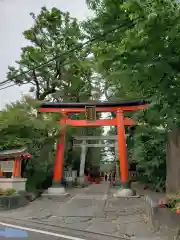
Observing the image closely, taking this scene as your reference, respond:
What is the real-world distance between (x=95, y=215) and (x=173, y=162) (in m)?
3.47

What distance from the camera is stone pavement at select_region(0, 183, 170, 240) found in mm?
7610

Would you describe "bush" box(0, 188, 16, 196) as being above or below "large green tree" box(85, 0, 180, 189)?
below

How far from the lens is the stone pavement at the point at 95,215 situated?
25.0ft

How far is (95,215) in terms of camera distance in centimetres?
992

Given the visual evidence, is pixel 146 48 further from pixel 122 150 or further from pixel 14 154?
pixel 122 150

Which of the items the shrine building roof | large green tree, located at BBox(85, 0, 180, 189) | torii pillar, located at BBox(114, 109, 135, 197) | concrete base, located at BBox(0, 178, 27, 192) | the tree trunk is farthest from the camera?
torii pillar, located at BBox(114, 109, 135, 197)

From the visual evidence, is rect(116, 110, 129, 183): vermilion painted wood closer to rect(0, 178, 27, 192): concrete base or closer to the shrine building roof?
the shrine building roof

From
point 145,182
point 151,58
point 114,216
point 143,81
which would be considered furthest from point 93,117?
→ point 151,58

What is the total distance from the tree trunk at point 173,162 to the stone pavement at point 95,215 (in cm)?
139

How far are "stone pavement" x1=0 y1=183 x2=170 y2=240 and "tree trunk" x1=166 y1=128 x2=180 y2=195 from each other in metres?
1.39

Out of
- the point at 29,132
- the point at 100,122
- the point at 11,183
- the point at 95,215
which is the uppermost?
the point at 100,122

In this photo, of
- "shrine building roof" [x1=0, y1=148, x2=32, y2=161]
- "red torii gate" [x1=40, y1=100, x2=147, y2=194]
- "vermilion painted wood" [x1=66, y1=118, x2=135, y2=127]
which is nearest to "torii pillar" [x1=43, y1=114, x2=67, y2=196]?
"red torii gate" [x1=40, y1=100, x2=147, y2=194]

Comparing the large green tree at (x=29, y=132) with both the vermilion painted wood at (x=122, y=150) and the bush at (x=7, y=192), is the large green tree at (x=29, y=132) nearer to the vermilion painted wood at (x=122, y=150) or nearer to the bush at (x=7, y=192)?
the bush at (x=7, y=192)

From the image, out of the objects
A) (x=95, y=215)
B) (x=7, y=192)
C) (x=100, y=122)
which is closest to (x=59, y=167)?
(x=100, y=122)
